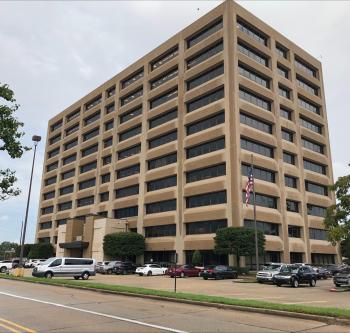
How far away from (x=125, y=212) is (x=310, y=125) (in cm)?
3319

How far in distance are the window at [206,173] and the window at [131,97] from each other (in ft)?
70.1

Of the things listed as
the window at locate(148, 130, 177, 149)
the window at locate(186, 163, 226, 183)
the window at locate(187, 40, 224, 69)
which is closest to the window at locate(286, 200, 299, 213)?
the window at locate(186, 163, 226, 183)

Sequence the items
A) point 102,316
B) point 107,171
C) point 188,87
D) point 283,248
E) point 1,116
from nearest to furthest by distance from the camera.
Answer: point 102,316 < point 1,116 < point 283,248 < point 188,87 < point 107,171

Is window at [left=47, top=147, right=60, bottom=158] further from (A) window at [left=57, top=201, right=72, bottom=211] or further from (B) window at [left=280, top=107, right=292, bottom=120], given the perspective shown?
(B) window at [left=280, top=107, right=292, bottom=120]

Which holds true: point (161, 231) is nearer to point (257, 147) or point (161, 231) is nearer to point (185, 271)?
point (185, 271)

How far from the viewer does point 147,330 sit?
988cm

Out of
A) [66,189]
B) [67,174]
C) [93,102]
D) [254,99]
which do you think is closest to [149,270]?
[254,99]

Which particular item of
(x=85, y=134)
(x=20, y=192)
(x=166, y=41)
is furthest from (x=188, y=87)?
(x=20, y=192)

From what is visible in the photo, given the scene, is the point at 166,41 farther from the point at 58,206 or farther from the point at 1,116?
the point at 1,116

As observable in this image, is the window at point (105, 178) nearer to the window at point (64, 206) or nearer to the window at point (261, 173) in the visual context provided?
the window at point (64, 206)

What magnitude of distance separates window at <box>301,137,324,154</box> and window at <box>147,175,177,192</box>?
839 inches

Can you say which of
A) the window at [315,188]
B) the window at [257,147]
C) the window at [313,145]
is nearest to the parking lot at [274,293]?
the window at [257,147]

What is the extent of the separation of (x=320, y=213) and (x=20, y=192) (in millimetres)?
51246

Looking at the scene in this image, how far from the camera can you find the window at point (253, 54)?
180ft
